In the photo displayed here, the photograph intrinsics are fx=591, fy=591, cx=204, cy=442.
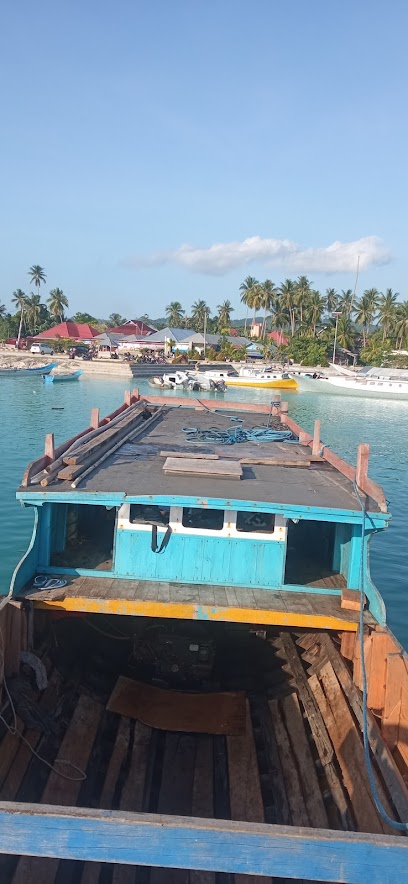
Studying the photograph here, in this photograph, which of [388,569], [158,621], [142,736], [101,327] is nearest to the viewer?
[142,736]

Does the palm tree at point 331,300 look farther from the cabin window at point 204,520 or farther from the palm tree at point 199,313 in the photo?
the cabin window at point 204,520

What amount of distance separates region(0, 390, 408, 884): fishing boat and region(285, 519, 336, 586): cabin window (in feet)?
0.18

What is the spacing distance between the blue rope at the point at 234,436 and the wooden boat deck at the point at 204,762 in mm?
5404

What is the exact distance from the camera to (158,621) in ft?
30.7

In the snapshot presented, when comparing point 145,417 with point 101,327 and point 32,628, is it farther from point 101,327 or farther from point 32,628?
point 101,327

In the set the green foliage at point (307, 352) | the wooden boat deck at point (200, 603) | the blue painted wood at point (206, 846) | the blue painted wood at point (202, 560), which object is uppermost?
the green foliage at point (307, 352)

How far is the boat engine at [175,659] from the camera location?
866 centimetres

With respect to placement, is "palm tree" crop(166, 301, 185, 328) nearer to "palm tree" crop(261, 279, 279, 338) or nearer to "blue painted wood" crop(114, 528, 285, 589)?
"palm tree" crop(261, 279, 279, 338)

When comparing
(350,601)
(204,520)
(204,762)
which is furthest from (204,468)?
(204,762)

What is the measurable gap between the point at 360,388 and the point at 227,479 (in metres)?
65.6

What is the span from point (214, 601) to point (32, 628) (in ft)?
8.14

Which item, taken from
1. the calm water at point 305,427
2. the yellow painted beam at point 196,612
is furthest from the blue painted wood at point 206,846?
the calm water at point 305,427

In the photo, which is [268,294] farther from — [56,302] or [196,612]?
[196,612]

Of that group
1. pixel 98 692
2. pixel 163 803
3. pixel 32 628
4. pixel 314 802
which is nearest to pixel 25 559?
pixel 32 628
